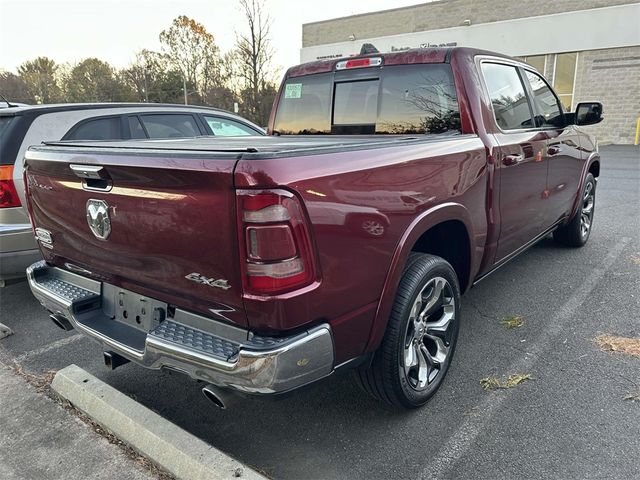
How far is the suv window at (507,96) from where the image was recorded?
3383mm

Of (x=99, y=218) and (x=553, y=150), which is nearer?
(x=99, y=218)

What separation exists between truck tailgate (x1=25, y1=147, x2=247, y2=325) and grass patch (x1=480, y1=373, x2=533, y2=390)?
68.9 inches

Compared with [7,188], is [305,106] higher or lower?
higher

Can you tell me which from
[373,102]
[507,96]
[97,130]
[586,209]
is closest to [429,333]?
[373,102]

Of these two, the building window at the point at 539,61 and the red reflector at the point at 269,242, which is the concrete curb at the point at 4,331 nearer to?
the red reflector at the point at 269,242

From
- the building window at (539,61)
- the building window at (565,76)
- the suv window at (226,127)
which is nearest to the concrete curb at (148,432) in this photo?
the suv window at (226,127)

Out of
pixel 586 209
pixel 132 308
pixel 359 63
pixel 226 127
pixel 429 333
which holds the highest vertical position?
pixel 359 63

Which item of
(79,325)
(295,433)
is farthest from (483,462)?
(79,325)

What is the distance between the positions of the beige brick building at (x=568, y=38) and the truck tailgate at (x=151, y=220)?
1686 centimetres

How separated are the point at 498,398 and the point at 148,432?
192 cm

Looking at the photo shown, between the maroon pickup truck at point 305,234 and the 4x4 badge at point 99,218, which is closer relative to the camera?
the maroon pickup truck at point 305,234

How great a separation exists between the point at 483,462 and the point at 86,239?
2217 mm

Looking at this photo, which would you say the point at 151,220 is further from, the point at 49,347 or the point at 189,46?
the point at 189,46

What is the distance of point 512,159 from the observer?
10.9ft
